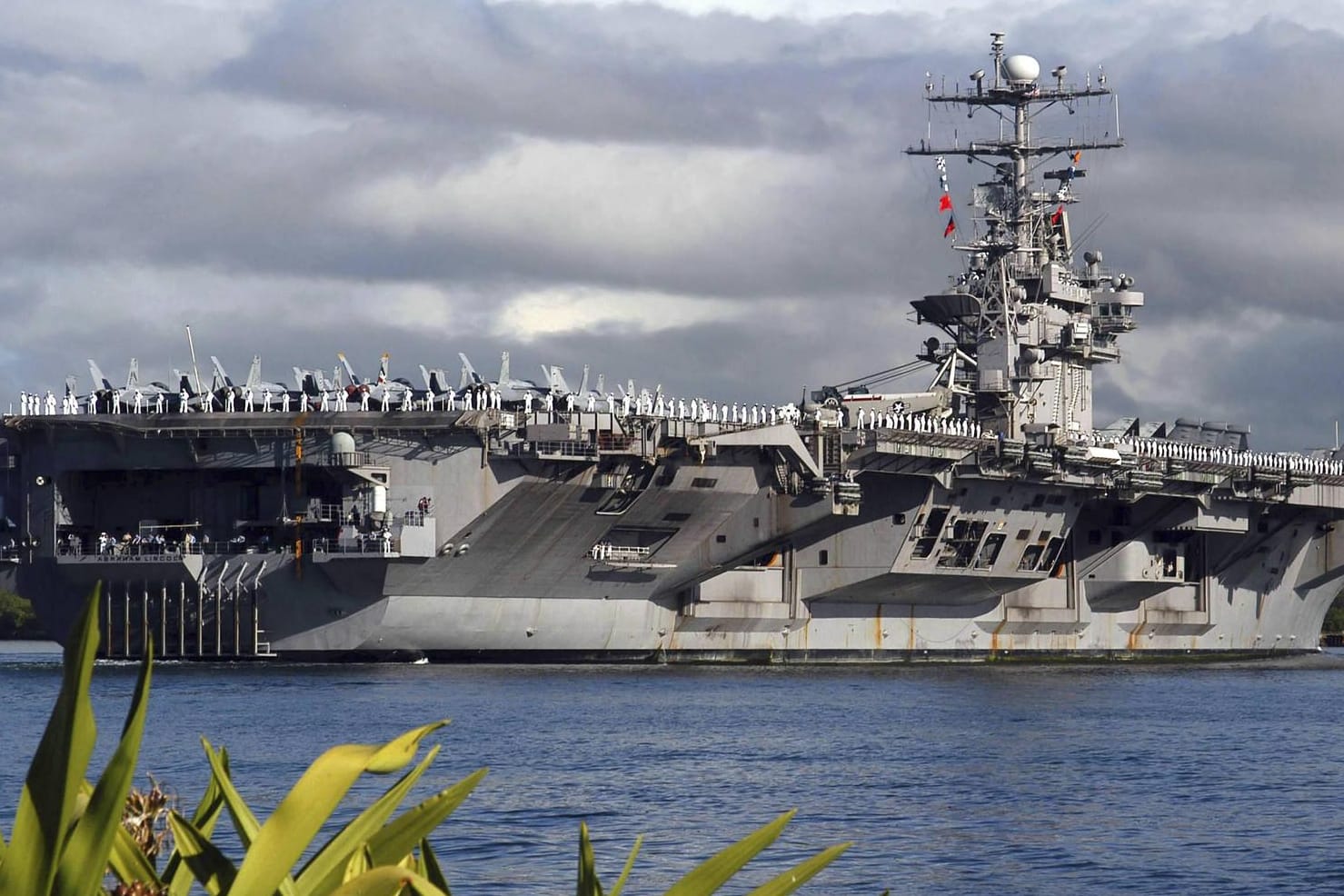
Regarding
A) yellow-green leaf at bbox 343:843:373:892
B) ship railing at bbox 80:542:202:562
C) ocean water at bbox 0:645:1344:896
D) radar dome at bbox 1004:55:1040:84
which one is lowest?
ocean water at bbox 0:645:1344:896

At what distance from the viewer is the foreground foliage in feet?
9.15

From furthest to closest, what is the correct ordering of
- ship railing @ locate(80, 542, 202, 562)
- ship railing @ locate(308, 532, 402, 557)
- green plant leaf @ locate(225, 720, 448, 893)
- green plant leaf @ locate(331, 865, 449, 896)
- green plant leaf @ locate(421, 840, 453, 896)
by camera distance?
1. ship railing @ locate(80, 542, 202, 562)
2. ship railing @ locate(308, 532, 402, 557)
3. green plant leaf @ locate(421, 840, 453, 896)
4. green plant leaf @ locate(331, 865, 449, 896)
5. green plant leaf @ locate(225, 720, 448, 893)

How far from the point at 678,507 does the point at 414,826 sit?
1428 inches

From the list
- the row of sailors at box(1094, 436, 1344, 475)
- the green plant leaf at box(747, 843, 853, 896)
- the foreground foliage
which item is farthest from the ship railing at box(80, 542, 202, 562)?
the green plant leaf at box(747, 843, 853, 896)

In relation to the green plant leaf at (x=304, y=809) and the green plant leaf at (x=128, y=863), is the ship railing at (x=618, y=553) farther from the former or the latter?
the green plant leaf at (x=304, y=809)

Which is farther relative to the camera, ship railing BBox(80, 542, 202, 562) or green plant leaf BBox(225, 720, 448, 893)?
ship railing BBox(80, 542, 202, 562)

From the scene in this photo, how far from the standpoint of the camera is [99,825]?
2.88 meters

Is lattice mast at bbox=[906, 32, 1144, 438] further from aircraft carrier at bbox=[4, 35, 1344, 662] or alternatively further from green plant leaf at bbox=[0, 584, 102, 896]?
green plant leaf at bbox=[0, 584, 102, 896]

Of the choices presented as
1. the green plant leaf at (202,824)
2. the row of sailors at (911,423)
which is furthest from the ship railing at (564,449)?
the green plant leaf at (202,824)

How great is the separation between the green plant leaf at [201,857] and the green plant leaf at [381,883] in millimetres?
238

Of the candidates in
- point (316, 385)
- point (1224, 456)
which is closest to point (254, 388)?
point (316, 385)

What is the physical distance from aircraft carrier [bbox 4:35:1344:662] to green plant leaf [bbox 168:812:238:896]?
3271 cm

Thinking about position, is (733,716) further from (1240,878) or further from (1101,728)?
(1240,878)

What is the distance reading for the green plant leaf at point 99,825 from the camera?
2834 mm
